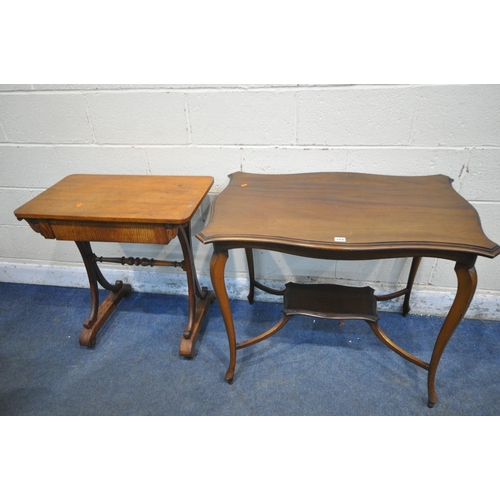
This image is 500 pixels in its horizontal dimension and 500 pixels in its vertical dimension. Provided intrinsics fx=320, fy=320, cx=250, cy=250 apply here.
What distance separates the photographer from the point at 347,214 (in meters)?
1.12

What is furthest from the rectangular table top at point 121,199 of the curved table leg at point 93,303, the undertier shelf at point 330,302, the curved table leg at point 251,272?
the undertier shelf at point 330,302

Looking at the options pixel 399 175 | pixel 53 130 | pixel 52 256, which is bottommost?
pixel 52 256

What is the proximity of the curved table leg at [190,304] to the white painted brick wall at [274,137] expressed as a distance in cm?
26

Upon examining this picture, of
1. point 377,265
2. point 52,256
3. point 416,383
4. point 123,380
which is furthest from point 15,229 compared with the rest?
point 416,383

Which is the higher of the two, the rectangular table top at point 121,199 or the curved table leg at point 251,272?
the rectangular table top at point 121,199

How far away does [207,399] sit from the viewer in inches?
54.4

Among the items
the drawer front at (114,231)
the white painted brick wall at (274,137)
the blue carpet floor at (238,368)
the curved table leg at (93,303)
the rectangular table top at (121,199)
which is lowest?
the blue carpet floor at (238,368)

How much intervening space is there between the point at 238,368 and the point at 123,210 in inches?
34.6

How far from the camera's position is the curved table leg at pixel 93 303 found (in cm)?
163

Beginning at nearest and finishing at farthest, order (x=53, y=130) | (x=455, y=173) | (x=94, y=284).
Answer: (x=455, y=173), (x=53, y=130), (x=94, y=284)

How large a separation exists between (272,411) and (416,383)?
0.66 meters

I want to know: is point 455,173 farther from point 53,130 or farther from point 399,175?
point 53,130

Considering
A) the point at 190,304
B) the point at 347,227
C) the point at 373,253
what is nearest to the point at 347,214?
the point at 347,227

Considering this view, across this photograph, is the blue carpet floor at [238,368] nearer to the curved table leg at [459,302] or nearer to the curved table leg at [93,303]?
the curved table leg at [93,303]
